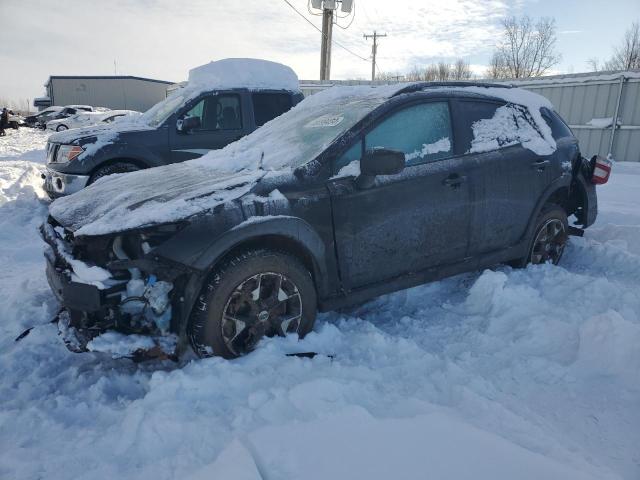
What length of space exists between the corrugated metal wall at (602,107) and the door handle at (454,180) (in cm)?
1189

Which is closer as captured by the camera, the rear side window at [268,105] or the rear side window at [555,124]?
the rear side window at [555,124]

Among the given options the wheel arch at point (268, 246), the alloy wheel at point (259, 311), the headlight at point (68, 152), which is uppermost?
the headlight at point (68, 152)

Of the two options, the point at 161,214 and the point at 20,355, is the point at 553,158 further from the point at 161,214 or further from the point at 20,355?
the point at 20,355

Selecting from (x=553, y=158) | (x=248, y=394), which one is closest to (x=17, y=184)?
(x=248, y=394)

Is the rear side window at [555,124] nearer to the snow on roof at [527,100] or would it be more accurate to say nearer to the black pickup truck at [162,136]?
the snow on roof at [527,100]

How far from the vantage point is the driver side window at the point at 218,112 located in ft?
21.9

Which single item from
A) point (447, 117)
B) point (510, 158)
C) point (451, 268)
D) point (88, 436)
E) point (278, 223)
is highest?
point (447, 117)

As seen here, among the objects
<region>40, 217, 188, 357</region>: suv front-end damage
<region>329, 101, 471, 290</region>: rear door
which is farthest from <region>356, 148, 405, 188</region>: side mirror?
<region>40, 217, 188, 357</region>: suv front-end damage

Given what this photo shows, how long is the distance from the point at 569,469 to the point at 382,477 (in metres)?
0.77

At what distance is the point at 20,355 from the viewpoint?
9.15ft

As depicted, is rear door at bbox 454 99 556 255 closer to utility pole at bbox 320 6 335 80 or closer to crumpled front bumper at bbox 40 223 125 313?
crumpled front bumper at bbox 40 223 125 313

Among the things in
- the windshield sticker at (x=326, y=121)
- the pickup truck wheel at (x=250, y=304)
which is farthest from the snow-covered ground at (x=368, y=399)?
the windshield sticker at (x=326, y=121)

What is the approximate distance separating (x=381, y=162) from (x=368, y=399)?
4.65ft

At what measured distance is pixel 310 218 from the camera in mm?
2861
